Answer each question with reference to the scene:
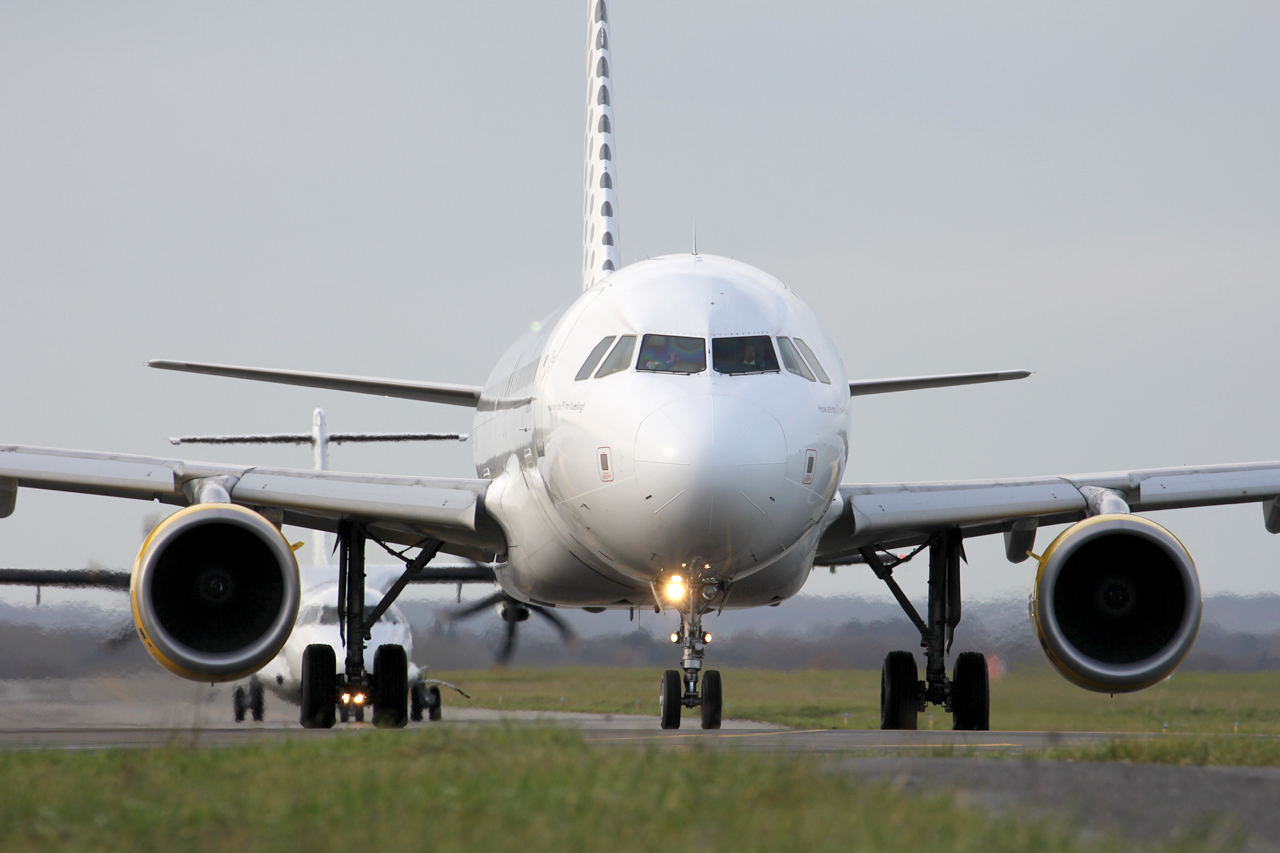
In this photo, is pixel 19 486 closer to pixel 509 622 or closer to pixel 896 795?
pixel 896 795

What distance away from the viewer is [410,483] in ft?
47.2

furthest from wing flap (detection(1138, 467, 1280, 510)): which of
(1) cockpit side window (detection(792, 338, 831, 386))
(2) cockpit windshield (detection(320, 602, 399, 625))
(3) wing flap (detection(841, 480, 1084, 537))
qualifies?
(2) cockpit windshield (detection(320, 602, 399, 625))

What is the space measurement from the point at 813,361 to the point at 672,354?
1.22 meters

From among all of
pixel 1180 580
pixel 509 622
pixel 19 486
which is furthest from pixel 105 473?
pixel 509 622

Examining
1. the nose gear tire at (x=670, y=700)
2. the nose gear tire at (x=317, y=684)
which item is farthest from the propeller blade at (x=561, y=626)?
the nose gear tire at (x=670, y=700)

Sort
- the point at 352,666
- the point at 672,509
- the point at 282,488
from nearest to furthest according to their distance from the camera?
the point at 672,509 → the point at 282,488 → the point at 352,666

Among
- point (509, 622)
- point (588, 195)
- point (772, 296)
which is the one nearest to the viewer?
point (772, 296)

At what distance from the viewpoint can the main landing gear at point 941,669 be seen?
14969 millimetres

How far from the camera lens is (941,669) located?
1508 centimetres

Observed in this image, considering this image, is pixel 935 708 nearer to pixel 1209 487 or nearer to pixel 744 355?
pixel 1209 487

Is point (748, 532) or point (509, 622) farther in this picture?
point (509, 622)

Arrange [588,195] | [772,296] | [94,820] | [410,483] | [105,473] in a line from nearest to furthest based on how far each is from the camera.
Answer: [94,820] → [772,296] → [105,473] → [410,483] → [588,195]

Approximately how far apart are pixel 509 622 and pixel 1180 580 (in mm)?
14480

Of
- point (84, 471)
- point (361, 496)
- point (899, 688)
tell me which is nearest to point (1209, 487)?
point (899, 688)
